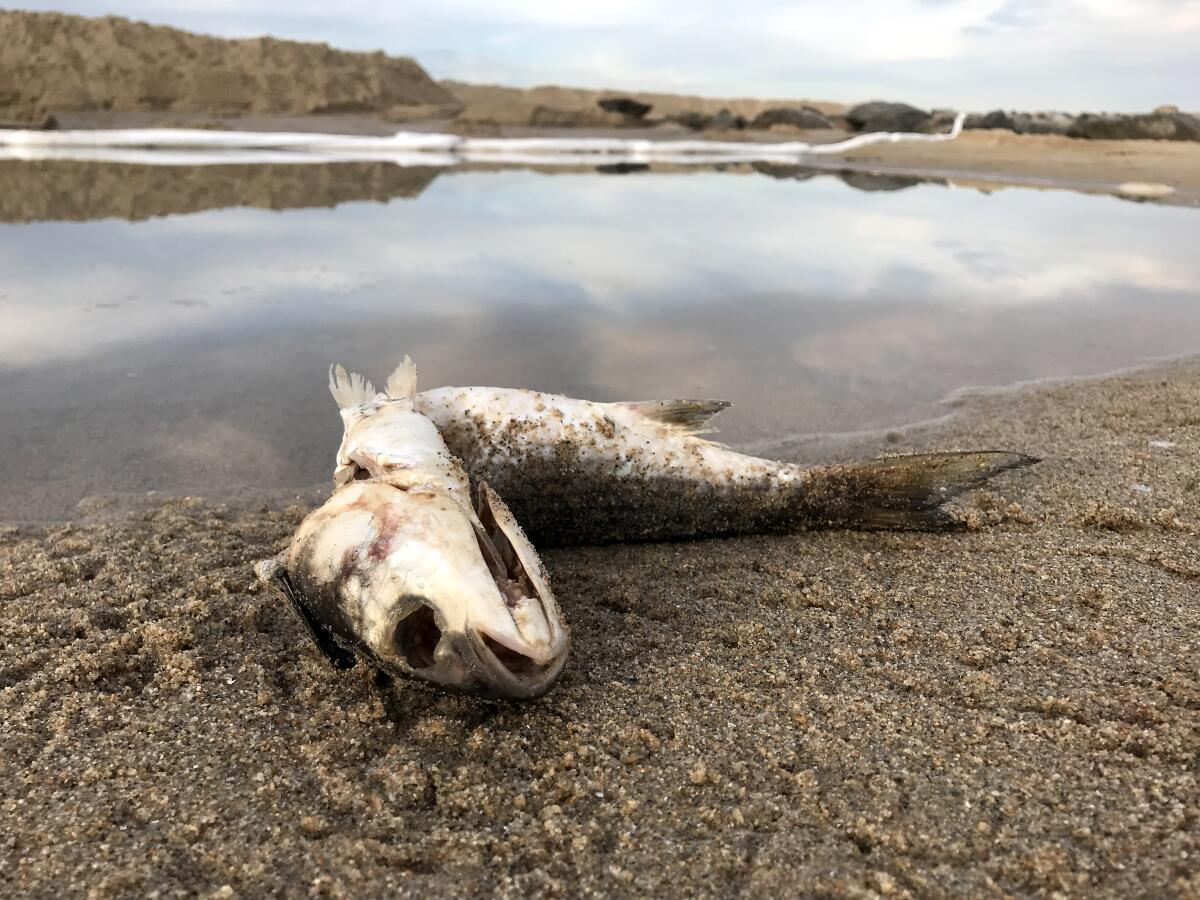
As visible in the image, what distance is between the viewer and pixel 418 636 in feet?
7.77

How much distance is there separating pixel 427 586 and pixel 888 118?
38.3 metres

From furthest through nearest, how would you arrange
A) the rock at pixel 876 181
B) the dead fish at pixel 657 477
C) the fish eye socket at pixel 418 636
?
the rock at pixel 876 181, the dead fish at pixel 657 477, the fish eye socket at pixel 418 636

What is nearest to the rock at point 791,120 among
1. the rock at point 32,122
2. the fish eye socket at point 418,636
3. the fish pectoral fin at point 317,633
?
the rock at point 32,122

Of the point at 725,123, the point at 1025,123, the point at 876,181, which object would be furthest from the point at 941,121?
the point at 876,181

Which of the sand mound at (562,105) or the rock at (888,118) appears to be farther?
the rock at (888,118)

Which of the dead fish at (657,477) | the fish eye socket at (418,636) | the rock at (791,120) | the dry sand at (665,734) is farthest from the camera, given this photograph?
the rock at (791,120)

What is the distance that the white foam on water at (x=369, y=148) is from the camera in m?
17.7

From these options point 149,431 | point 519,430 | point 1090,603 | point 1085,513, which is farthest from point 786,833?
point 149,431

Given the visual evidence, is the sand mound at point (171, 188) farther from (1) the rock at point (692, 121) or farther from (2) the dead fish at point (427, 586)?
(1) the rock at point (692, 121)

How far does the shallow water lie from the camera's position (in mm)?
4844

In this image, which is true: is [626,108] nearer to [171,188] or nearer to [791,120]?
[791,120]

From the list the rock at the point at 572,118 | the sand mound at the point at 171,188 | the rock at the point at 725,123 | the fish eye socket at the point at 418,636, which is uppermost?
the rock at the point at 725,123

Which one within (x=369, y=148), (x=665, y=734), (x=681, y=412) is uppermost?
(x=369, y=148)

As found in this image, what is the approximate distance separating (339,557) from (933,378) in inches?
196
